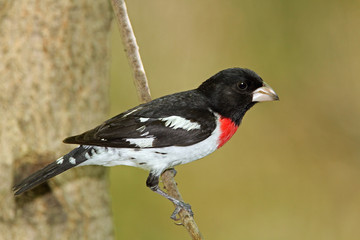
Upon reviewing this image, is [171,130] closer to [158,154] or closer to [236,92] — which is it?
[158,154]

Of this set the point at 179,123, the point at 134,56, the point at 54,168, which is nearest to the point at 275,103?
the point at 134,56

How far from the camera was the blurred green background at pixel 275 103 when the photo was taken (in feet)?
20.4

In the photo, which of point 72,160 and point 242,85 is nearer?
point 72,160

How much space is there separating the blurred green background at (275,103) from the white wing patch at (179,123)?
2.71 meters

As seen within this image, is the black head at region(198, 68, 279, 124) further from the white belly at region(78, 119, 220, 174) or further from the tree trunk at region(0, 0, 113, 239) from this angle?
the tree trunk at region(0, 0, 113, 239)

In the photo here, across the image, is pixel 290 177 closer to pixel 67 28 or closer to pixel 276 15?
pixel 276 15

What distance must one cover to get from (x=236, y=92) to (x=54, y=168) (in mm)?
1388

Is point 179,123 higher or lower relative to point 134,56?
lower

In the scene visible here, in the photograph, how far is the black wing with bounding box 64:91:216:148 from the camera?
11.1ft

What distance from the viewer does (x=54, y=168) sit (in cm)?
329

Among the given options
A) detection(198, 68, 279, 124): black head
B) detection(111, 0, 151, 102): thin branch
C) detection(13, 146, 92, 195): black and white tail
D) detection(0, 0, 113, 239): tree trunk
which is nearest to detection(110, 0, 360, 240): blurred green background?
detection(0, 0, 113, 239): tree trunk

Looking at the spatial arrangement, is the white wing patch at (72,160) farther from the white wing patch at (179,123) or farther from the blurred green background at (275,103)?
the blurred green background at (275,103)

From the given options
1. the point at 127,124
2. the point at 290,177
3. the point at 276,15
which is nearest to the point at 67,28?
the point at 127,124

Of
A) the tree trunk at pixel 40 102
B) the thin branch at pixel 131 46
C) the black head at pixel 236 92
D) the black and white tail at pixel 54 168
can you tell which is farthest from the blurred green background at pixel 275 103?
the black and white tail at pixel 54 168
